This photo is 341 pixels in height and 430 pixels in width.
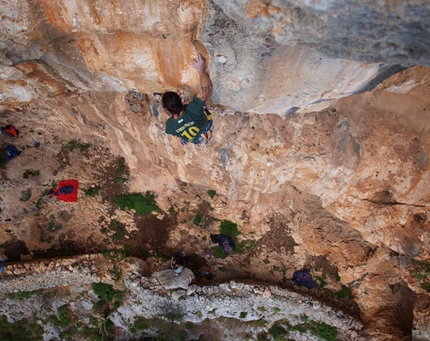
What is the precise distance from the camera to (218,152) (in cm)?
505

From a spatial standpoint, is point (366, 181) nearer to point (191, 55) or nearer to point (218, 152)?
point (218, 152)

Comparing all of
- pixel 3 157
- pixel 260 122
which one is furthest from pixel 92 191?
pixel 260 122

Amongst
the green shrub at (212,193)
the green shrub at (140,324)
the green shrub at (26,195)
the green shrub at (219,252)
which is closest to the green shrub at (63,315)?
the green shrub at (140,324)

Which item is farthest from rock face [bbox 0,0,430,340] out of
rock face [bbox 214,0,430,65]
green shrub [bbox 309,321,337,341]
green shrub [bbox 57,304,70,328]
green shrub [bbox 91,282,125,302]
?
green shrub [bbox 57,304,70,328]

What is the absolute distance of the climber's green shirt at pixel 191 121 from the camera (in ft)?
11.5

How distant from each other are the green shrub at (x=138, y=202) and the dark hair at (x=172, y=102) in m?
3.73

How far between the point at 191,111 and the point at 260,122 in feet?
4.05

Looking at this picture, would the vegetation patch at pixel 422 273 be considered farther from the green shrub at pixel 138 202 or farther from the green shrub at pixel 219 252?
the green shrub at pixel 138 202

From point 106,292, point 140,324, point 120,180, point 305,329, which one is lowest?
point 140,324

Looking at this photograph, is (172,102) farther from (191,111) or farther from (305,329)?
(305,329)

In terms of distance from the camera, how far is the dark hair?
11.0 ft

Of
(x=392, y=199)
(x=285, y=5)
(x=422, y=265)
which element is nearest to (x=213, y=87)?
(x=285, y=5)

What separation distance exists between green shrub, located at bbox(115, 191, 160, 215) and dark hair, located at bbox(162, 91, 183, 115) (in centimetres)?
373

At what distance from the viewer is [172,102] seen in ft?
11.1
